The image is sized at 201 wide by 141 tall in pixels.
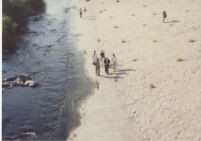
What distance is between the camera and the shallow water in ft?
53.7

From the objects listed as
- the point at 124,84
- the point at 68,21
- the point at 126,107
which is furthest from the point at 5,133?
the point at 68,21

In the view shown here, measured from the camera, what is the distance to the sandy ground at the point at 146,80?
50.8ft

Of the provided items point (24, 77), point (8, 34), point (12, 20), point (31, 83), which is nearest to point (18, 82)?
point (24, 77)

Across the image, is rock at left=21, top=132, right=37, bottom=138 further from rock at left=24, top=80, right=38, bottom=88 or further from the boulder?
the boulder

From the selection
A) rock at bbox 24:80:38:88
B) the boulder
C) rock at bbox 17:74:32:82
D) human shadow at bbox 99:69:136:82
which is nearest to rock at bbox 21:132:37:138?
rock at bbox 24:80:38:88

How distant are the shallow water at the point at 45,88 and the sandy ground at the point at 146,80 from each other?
1405 mm

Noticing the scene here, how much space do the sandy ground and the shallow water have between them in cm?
140

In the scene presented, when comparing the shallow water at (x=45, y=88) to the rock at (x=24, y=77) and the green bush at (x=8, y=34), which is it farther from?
the green bush at (x=8, y=34)

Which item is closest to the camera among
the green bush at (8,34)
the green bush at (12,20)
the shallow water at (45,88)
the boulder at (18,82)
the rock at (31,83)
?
the shallow water at (45,88)

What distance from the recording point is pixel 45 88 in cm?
2175

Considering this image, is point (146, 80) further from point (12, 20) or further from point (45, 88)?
point (12, 20)

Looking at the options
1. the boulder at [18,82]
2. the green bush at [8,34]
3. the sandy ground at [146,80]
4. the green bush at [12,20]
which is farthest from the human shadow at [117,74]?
the green bush at [12,20]

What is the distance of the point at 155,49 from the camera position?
2798cm

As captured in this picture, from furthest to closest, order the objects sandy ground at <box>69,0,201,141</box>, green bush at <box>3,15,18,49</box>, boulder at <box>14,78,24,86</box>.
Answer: green bush at <box>3,15,18,49</box> < boulder at <box>14,78,24,86</box> < sandy ground at <box>69,0,201,141</box>
